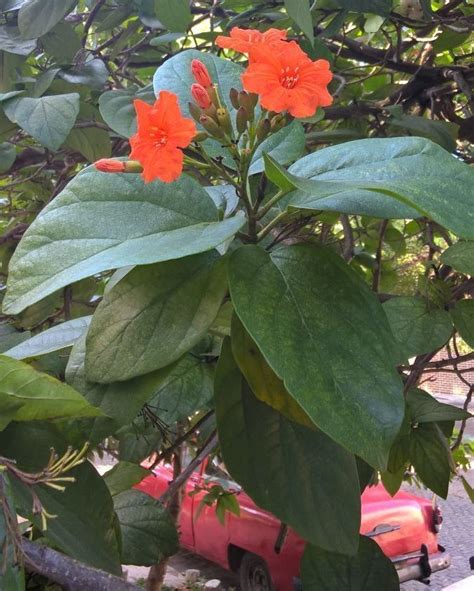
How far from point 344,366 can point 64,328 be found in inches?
10.5

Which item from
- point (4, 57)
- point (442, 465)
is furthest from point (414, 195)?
point (4, 57)

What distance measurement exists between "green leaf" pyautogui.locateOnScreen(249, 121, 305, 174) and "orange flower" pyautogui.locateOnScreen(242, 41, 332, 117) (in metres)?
0.08

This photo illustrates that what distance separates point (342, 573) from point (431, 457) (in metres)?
0.24

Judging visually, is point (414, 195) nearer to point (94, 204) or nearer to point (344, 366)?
point (344, 366)

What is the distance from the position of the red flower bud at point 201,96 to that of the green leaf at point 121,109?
0.26m

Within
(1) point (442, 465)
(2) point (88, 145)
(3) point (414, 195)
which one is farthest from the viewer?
(2) point (88, 145)

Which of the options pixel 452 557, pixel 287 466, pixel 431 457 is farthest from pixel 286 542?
pixel 287 466

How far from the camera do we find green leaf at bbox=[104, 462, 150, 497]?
72 centimetres

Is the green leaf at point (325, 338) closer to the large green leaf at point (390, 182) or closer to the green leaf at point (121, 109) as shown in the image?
the large green leaf at point (390, 182)

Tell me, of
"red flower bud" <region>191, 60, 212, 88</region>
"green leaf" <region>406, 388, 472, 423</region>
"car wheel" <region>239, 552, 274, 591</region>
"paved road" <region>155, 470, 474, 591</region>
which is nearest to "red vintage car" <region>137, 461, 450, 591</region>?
"car wheel" <region>239, 552, 274, 591</region>

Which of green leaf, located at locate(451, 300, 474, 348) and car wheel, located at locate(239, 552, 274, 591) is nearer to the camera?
green leaf, located at locate(451, 300, 474, 348)

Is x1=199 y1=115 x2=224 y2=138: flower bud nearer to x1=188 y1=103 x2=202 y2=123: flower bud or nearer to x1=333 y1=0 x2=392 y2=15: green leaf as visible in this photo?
x1=188 y1=103 x2=202 y2=123: flower bud

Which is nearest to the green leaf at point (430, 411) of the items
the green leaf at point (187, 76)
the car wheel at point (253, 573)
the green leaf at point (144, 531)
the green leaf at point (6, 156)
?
the green leaf at point (144, 531)

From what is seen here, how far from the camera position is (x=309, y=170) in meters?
0.50
